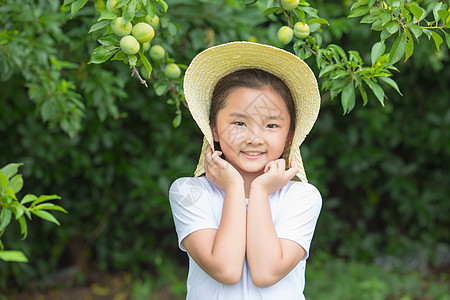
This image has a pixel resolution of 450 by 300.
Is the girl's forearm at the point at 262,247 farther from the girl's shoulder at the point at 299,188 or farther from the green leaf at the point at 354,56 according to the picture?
the green leaf at the point at 354,56

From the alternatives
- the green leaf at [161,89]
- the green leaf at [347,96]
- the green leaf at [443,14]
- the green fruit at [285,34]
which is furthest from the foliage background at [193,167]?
the green leaf at [443,14]

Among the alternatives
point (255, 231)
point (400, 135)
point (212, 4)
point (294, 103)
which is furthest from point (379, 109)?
point (255, 231)

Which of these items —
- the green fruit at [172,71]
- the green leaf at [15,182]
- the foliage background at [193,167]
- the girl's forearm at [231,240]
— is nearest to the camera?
the girl's forearm at [231,240]

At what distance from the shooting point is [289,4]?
1.64 meters

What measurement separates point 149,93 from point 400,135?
185 centimetres

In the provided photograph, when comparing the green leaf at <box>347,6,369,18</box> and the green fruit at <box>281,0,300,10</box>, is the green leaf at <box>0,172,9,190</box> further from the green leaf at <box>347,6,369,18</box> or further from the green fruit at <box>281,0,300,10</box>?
the green leaf at <box>347,6,369,18</box>

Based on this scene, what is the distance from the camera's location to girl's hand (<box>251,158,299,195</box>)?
148 centimetres

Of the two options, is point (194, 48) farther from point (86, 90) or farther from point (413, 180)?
point (413, 180)

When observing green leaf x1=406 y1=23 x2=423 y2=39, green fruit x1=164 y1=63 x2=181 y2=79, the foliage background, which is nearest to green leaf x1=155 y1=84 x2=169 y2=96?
green fruit x1=164 y1=63 x2=181 y2=79

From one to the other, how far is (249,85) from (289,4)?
29 cm

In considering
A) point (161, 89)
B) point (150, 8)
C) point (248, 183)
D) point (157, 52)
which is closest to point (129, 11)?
point (150, 8)

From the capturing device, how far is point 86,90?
8.46ft

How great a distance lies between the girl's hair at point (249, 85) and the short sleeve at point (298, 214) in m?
0.21

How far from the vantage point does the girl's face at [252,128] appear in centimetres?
150
